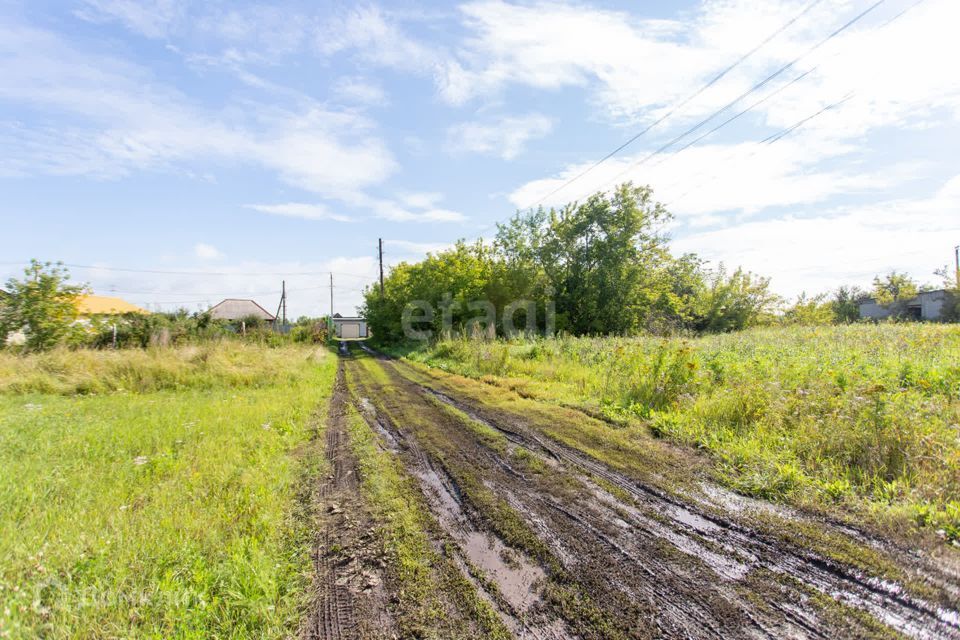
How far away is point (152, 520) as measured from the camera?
10.7 feet

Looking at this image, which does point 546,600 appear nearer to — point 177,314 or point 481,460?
point 481,460

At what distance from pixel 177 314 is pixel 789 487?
84.1 ft

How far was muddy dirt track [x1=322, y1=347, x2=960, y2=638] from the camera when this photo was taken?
211 centimetres

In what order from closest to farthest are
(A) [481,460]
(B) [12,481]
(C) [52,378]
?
(B) [12,481] < (A) [481,460] < (C) [52,378]

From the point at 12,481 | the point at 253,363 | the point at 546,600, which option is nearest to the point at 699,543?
the point at 546,600

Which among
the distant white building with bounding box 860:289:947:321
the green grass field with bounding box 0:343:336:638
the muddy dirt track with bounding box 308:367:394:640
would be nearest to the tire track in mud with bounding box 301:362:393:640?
the muddy dirt track with bounding box 308:367:394:640

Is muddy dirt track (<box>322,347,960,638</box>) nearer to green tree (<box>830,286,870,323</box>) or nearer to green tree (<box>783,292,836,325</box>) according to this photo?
green tree (<box>783,292,836,325</box>)

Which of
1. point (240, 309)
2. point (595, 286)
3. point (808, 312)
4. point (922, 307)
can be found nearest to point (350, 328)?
point (240, 309)

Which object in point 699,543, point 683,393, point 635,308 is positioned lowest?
point 699,543

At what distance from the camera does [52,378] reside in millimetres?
9820

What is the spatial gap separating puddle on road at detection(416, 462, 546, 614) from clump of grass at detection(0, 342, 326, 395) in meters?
9.45

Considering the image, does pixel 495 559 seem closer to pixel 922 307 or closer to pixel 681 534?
pixel 681 534

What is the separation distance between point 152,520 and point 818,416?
7262 mm

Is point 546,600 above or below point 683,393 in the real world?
below
